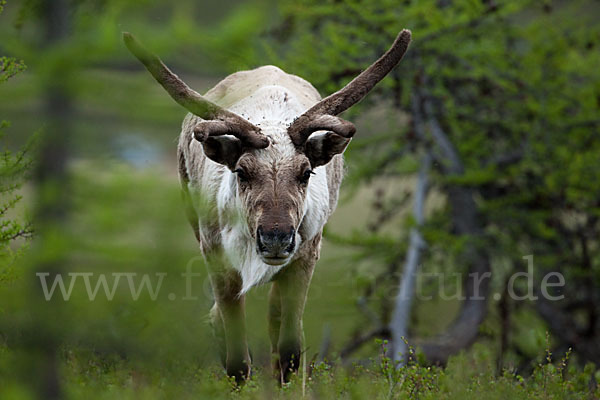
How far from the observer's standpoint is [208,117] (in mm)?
5914

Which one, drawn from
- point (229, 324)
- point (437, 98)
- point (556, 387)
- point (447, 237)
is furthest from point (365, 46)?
point (556, 387)

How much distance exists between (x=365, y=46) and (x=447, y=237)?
10.1ft

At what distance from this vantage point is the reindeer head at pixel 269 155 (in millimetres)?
5184

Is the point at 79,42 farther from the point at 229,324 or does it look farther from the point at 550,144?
the point at 550,144

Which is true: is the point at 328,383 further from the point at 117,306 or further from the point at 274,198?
the point at 117,306

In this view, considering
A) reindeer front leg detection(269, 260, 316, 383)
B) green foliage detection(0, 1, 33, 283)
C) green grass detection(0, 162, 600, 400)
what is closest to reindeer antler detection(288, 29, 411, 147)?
reindeer front leg detection(269, 260, 316, 383)

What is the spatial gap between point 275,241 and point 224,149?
951 mm

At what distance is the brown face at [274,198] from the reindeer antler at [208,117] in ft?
0.49

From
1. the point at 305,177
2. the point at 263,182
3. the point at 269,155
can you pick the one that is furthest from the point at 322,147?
the point at 263,182

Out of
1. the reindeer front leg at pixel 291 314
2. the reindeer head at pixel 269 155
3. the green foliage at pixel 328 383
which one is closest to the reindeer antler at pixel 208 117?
the reindeer head at pixel 269 155

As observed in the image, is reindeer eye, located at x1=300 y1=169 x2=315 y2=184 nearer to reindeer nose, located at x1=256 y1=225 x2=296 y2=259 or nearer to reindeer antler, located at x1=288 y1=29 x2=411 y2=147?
reindeer antler, located at x1=288 y1=29 x2=411 y2=147

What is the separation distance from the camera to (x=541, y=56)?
13320 millimetres

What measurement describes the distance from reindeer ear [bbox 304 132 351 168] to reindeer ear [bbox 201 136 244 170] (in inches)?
20.6

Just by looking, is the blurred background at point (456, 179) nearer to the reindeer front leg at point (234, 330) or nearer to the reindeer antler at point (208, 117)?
the reindeer front leg at point (234, 330)
